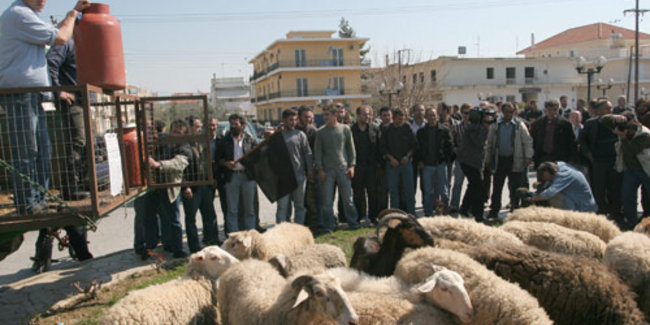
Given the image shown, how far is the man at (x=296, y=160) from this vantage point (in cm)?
803

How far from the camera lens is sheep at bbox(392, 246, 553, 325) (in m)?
3.52

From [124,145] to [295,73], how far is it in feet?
179

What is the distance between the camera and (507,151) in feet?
29.1

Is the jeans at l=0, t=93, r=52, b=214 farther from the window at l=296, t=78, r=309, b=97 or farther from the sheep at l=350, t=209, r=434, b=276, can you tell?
the window at l=296, t=78, r=309, b=97

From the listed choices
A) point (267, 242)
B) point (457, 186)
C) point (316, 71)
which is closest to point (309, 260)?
point (267, 242)

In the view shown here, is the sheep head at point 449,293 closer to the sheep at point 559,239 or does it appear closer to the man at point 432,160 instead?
the sheep at point 559,239

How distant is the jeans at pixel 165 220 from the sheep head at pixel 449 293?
184 inches

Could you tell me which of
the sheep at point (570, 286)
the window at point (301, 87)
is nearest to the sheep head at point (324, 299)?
the sheep at point (570, 286)

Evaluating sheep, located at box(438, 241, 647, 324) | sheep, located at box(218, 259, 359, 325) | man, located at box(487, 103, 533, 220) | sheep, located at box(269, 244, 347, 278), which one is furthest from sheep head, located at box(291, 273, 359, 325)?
man, located at box(487, 103, 533, 220)

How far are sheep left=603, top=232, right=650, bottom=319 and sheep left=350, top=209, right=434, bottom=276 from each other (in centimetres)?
171

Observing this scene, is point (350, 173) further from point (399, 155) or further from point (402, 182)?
point (402, 182)

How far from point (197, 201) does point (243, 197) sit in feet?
2.51

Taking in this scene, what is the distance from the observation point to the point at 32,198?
4336mm

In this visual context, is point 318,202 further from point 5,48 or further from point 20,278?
point 5,48
